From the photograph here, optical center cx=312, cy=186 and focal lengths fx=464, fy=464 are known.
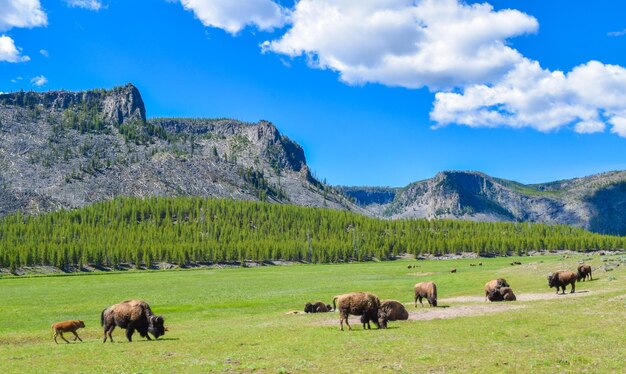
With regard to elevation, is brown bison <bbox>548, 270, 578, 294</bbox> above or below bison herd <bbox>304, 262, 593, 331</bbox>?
above

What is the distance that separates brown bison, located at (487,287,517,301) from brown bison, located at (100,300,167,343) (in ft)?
106

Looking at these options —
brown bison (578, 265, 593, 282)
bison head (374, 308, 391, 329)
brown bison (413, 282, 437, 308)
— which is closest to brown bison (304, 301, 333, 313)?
brown bison (413, 282, 437, 308)

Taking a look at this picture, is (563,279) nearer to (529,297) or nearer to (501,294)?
(529,297)

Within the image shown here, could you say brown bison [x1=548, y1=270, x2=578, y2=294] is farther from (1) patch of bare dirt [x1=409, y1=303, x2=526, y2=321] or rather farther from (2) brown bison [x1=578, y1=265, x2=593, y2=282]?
(2) brown bison [x1=578, y1=265, x2=593, y2=282]

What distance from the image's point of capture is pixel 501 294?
46.7m

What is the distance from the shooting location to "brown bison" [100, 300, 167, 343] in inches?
1224

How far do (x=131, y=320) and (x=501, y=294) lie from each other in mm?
34855

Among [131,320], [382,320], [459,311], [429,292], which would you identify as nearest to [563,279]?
[429,292]

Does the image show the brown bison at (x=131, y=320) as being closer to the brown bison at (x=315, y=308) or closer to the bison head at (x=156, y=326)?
the bison head at (x=156, y=326)

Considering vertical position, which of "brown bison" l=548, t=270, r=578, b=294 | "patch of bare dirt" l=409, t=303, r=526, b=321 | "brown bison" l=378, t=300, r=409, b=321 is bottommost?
"patch of bare dirt" l=409, t=303, r=526, b=321

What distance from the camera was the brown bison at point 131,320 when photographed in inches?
1224

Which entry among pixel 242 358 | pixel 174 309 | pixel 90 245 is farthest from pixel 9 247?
pixel 242 358

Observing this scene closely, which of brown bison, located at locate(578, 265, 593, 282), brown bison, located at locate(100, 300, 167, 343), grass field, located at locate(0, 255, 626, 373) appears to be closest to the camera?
grass field, located at locate(0, 255, 626, 373)

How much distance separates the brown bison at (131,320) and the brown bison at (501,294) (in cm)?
3246
